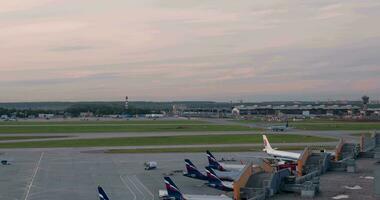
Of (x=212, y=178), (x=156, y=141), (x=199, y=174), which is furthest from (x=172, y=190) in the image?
(x=156, y=141)

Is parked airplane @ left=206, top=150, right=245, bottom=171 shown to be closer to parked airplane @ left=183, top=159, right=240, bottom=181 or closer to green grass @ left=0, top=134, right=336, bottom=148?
parked airplane @ left=183, top=159, right=240, bottom=181

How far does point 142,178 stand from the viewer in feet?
232

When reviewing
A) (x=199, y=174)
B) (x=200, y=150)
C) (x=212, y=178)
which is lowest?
(x=200, y=150)

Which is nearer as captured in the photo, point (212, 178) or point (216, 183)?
point (216, 183)

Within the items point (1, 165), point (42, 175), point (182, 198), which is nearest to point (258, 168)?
point (182, 198)

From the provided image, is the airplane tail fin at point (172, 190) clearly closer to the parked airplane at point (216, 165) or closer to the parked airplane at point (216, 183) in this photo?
the parked airplane at point (216, 183)

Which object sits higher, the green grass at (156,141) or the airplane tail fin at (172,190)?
the airplane tail fin at (172,190)

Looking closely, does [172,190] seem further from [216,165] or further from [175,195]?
[216,165]

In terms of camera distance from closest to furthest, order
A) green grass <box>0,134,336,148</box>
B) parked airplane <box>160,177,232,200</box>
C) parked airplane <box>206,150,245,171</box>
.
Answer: parked airplane <box>160,177,232,200</box>, parked airplane <box>206,150,245,171</box>, green grass <box>0,134,336,148</box>

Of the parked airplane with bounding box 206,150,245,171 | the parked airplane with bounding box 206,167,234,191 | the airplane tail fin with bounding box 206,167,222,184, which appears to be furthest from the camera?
the parked airplane with bounding box 206,150,245,171

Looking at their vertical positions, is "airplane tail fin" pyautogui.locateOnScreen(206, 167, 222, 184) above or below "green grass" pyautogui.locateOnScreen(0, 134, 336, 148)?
above

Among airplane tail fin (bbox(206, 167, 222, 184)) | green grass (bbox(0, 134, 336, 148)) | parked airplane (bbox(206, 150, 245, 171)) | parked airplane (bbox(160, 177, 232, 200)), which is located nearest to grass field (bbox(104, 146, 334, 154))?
green grass (bbox(0, 134, 336, 148))

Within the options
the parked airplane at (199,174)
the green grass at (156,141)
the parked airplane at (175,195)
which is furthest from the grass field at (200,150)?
the parked airplane at (175,195)

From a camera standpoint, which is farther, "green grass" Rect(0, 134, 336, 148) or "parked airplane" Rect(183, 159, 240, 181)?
"green grass" Rect(0, 134, 336, 148)
